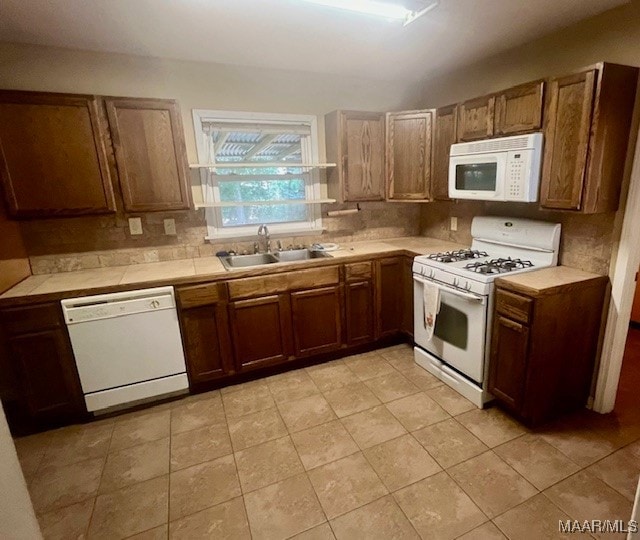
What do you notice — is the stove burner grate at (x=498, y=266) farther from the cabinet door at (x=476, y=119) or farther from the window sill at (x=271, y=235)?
the window sill at (x=271, y=235)

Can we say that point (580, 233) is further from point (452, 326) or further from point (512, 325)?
point (452, 326)

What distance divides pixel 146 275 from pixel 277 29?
1.82 m

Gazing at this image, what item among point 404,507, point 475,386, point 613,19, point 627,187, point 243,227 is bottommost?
point 404,507

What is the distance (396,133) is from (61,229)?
2778 mm

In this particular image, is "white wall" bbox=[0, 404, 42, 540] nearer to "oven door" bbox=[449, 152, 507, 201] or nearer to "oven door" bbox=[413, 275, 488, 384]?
"oven door" bbox=[413, 275, 488, 384]

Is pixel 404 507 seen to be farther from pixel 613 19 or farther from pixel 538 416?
pixel 613 19

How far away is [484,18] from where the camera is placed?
2059mm

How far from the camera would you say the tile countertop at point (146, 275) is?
215cm

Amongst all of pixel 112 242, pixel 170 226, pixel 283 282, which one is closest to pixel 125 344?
pixel 112 242

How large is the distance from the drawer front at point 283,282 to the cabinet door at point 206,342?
182 mm

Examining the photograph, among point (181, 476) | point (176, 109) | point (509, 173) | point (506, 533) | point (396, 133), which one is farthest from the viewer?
point (396, 133)

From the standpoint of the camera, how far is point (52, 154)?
7.30 feet

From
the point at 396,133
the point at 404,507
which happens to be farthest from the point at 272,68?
the point at 404,507

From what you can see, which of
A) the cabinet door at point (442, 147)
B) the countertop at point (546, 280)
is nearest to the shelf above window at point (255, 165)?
the cabinet door at point (442, 147)
